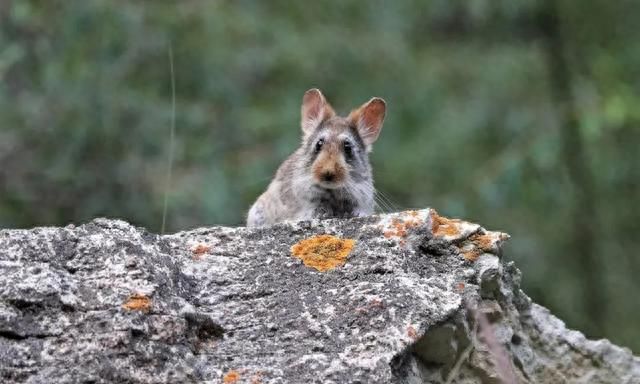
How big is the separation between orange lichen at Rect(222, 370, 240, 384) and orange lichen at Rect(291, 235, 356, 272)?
2.12 feet

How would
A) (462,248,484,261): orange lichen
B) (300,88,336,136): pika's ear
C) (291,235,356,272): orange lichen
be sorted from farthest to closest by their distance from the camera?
(300,88,336,136): pika's ear
(462,248,484,261): orange lichen
(291,235,356,272): orange lichen

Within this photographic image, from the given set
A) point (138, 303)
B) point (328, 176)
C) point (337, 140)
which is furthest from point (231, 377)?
point (337, 140)

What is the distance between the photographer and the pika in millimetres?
7016

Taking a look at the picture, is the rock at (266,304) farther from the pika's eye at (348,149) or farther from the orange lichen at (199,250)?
the pika's eye at (348,149)

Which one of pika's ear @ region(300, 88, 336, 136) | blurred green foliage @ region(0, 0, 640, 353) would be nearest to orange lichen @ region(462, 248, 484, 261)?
pika's ear @ region(300, 88, 336, 136)

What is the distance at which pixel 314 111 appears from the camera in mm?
7754

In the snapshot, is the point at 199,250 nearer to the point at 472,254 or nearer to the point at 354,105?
the point at 472,254

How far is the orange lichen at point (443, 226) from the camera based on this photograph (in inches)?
191

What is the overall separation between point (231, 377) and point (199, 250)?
81 cm

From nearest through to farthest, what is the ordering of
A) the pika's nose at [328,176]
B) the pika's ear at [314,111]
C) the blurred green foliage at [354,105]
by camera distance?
the pika's nose at [328,176] → the pika's ear at [314,111] → the blurred green foliage at [354,105]

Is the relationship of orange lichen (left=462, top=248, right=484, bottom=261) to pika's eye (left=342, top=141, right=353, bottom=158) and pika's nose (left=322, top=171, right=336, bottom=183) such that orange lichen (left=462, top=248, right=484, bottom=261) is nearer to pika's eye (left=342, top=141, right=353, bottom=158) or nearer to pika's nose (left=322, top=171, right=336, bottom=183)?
pika's nose (left=322, top=171, right=336, bottom=183)

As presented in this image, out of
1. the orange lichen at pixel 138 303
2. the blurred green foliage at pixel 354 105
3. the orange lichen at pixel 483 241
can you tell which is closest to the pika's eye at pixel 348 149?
the orange lichen at pixel 483 241

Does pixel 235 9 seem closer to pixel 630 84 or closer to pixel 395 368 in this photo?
pixel 630 84

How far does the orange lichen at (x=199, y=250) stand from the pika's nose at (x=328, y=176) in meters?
2.24
